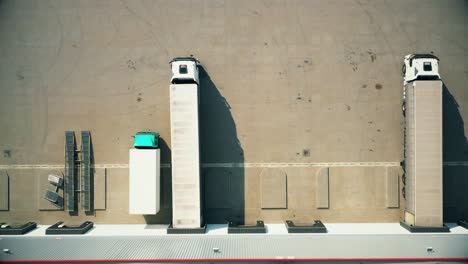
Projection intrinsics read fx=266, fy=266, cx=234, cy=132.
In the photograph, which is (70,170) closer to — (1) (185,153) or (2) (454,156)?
(1) (185,153)

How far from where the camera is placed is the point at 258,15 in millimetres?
13188

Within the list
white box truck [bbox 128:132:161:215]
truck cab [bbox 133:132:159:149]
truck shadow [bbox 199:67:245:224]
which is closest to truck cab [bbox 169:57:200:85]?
truck shadow [bbox 199:67:245:224]

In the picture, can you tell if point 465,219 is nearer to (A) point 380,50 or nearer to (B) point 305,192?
(B) point 305,192

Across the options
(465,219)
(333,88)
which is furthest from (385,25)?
(465,219)

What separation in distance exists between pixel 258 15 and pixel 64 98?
1049 cm

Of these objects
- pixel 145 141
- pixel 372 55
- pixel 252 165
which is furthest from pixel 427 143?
pixel 145 141

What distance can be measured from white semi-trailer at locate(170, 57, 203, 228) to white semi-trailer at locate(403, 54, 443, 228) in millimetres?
9791

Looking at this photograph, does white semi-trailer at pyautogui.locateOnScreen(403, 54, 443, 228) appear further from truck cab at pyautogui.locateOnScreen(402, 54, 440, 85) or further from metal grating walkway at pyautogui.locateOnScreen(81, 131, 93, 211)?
metal grating walkway at pyautogui.locateOnScreen(81, 131, 93, 211)

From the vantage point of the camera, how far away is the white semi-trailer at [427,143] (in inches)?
466

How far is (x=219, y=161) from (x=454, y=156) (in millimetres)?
11669

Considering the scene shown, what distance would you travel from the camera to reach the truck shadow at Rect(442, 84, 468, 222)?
1316cm

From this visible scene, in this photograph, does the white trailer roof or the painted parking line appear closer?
the white trailer roof

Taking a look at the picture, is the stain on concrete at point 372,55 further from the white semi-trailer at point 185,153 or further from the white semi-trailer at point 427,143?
the white semi-trailer at point 185,153

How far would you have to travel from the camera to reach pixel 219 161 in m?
13.2
